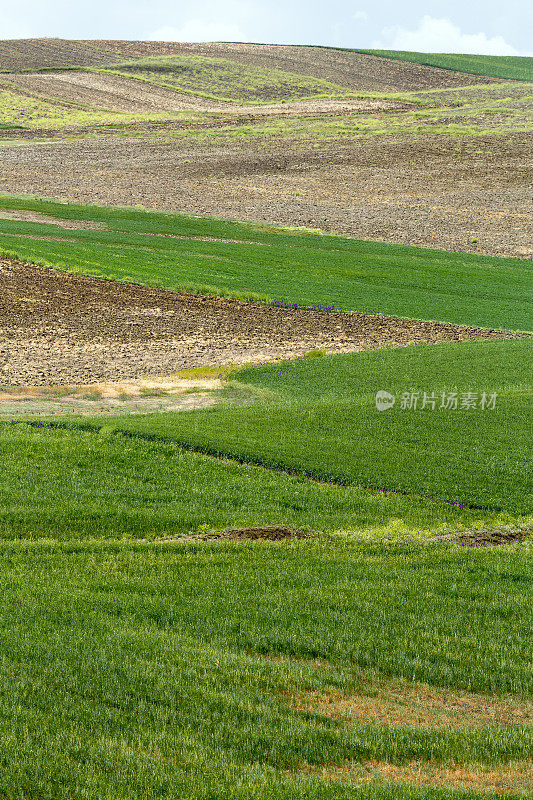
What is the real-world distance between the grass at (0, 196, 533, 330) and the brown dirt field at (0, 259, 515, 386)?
2267 mm

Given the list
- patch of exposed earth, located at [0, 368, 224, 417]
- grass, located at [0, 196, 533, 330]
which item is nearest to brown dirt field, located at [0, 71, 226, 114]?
grass, located at [0, 196, 533, 330]

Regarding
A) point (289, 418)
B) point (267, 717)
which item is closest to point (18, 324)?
point (289, 418)

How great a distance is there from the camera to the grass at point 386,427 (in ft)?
70.6

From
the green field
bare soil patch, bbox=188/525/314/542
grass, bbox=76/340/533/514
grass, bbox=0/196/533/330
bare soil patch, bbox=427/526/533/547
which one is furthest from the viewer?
grass, bbox=0/196/533/330

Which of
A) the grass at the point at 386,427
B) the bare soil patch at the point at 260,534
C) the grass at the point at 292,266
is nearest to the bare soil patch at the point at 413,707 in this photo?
the bare soil patch at the point at 260,534

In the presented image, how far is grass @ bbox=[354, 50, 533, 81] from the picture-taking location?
148275mm

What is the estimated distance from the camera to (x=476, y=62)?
156750 millimetres

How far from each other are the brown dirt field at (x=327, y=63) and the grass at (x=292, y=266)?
292ft

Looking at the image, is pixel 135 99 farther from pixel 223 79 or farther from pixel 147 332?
pixel 147 332

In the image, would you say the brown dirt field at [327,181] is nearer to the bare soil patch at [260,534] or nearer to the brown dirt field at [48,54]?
the bare soil patch at [260,534]

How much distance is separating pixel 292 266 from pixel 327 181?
28.4 metres

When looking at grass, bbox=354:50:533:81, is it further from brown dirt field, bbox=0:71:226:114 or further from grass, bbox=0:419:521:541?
grass, bbox=0:419:521:541

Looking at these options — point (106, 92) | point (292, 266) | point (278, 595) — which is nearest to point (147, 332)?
point (292, 266)

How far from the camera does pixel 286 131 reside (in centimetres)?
10181
